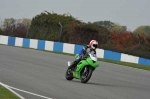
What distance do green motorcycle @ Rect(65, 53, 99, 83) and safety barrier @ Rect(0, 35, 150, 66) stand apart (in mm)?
16384

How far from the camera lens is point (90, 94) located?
11.7m

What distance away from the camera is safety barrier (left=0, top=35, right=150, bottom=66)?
102ft

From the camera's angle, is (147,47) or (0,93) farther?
(147,47)

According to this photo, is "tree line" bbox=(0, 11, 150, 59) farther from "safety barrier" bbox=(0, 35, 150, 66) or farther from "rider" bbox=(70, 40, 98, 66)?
"rider" bbox=(70, 40, 98, 66)

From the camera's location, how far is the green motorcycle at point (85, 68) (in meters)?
14.2

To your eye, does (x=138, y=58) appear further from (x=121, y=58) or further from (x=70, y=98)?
(x=70, y=98)

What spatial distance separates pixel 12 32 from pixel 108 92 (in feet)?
131

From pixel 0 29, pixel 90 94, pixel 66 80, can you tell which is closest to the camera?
pixel 90 94

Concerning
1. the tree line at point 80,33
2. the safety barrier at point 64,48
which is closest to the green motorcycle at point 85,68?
the safety barrier at point 64,48

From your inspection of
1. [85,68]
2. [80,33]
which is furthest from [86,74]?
[80,33]

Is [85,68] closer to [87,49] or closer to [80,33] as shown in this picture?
[87,49]

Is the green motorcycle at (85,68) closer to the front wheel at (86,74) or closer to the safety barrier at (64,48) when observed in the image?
the front wheel at (86,74)

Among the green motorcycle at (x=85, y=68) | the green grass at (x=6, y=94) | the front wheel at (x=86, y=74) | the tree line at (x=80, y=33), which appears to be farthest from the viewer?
the tree line at (x=80, y=33)

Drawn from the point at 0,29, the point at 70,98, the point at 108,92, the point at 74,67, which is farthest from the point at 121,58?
the point at 0,29
